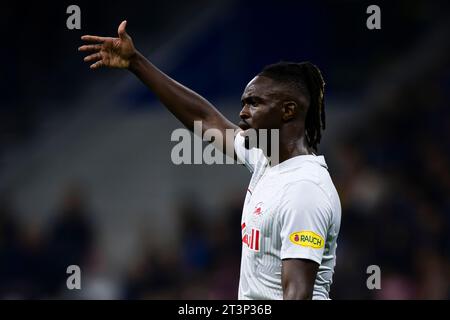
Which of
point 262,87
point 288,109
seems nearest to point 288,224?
point 288,109

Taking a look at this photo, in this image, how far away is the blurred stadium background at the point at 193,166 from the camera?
8461 millimetres

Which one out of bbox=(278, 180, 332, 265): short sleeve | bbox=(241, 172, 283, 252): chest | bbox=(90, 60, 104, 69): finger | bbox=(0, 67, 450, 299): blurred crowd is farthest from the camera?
bbox=(0, 67, 450, 299): blurred crowd

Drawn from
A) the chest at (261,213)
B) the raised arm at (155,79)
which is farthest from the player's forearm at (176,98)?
the chest at (261,213)

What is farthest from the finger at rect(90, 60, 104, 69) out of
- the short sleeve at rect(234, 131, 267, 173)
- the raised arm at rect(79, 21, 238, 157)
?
the short sleeve at rect(234, 131, 267, 173)

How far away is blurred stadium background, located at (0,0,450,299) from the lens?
846cm

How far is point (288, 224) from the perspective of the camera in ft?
12.3

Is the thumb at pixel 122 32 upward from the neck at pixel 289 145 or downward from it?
upward

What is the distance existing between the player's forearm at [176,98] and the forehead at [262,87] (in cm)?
85

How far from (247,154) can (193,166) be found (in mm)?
5138

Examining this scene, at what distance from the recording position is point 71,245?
357 inches

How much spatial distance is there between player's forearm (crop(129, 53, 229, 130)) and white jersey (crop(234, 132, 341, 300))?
35.7 inches

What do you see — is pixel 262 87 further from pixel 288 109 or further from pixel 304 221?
pixel 304 221

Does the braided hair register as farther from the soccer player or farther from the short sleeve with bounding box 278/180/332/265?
the short sleeve with bounding box 278/180/332/265

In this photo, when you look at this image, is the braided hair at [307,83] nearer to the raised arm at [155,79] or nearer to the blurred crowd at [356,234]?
Result: the raised arm at [155,79]
